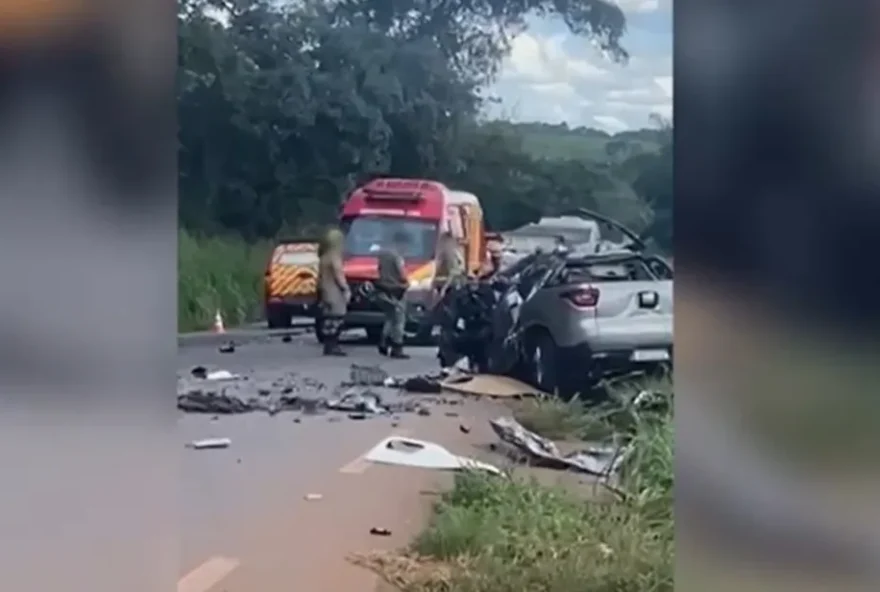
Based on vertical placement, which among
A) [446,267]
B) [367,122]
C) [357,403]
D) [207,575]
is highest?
[367,122]

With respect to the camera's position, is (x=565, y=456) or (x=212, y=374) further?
(x=212, y=374)

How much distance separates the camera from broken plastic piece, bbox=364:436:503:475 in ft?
5.39

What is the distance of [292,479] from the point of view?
170cm

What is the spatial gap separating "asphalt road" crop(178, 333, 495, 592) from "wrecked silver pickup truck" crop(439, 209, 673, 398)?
0.29ft

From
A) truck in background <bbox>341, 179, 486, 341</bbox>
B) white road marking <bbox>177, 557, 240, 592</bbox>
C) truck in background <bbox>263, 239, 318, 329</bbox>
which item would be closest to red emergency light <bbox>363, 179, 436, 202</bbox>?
truck in background <bbox>341, 179, 486, 341</bbox>

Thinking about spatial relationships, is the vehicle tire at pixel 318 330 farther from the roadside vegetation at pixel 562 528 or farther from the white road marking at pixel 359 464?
the roadside vegetation at pixel 562 528

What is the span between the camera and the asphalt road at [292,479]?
166 centimetres

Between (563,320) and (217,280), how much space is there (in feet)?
1.90

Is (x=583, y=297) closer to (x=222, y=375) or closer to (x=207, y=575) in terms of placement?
(x=222, y=375)

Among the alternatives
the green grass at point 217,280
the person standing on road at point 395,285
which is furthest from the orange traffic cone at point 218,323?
the person standing on road at point 395,285

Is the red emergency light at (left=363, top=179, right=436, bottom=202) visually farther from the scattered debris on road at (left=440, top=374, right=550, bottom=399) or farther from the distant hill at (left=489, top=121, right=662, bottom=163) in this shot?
the scattered debris on road at (left=440, top=374, right=550, bottom=399)
